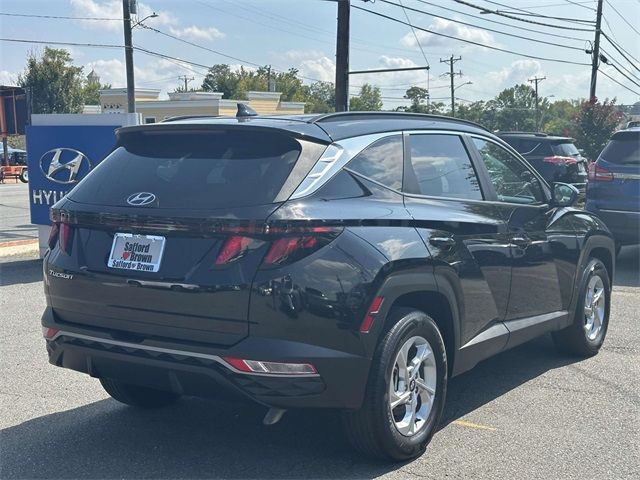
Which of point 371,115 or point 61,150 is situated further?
point 61,150

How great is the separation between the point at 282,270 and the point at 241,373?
0.51 m

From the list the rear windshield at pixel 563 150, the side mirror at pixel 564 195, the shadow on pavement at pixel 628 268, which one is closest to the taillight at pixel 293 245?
the side mirror at pixel 564 195

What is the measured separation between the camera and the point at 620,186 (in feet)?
32.5

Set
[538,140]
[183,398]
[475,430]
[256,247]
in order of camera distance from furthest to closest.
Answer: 1. [538,140]
2. [183,398]
3. [475,430]
4. [256,247]

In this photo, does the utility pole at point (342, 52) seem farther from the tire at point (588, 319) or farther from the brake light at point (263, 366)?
the brake light at point (263, 366)

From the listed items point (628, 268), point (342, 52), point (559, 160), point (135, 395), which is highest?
point (342, 52)

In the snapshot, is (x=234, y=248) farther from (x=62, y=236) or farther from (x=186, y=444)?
(x=186, y=444)

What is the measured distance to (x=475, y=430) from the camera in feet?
15.0

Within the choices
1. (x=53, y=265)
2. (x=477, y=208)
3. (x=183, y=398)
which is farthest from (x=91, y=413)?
(x=477, y=208)

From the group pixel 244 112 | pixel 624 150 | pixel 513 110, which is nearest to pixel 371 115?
pixel 244 112

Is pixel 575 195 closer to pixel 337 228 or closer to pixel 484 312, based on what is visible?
pixel 484 312

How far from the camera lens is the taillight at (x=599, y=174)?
393 inches

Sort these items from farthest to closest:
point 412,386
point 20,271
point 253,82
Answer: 1. point 253,82
2. point 20,271
3. point 412,386

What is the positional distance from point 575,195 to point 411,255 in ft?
8.04
